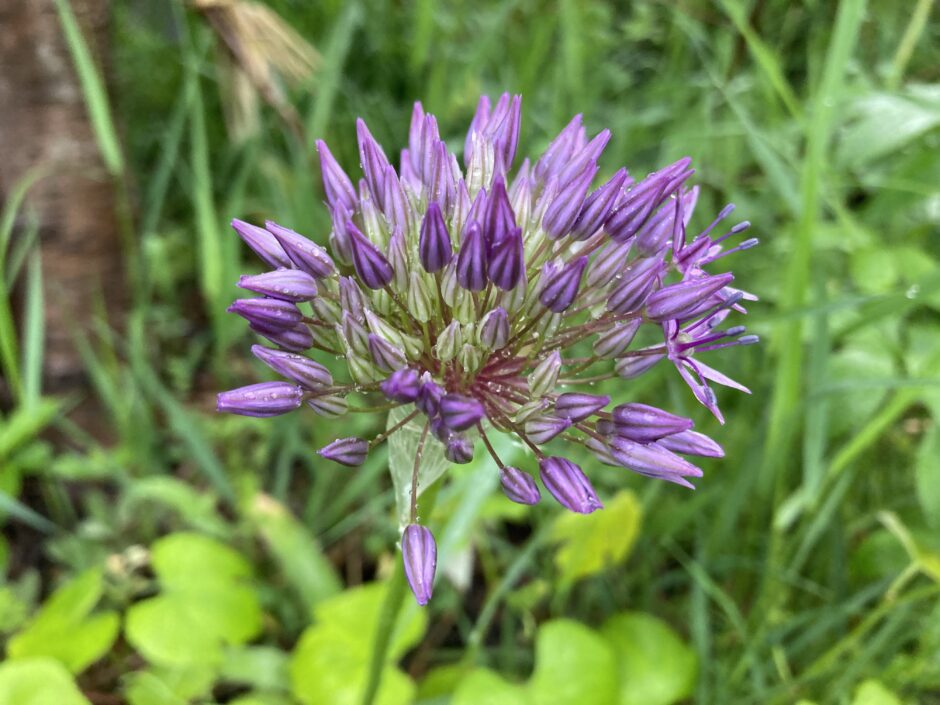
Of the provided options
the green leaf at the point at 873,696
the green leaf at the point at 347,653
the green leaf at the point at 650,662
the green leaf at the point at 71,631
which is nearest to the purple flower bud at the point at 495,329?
the green leaf at the point at 347,653

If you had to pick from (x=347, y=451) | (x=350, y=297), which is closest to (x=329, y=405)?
(x=347, y=451)

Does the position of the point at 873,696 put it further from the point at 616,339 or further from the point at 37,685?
the point at 37,685

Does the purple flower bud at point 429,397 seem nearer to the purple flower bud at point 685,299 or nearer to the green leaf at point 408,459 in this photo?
the green leaf at point 408,459

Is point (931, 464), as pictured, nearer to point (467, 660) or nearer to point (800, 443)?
point (800, 443)

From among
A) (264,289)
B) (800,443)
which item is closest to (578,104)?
(800,443)

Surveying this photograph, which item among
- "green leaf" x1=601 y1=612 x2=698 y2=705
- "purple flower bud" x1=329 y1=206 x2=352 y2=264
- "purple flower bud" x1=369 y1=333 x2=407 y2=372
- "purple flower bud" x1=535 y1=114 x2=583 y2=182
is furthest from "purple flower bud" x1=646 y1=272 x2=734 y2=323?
"green leaf" x1=601 y1=612 x2=698 y2=705

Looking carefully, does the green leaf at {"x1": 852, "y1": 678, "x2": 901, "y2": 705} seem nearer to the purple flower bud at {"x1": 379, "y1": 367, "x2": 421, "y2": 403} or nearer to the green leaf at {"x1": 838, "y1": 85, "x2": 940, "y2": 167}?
the purple flower bud at {"x1": 379, "y1": 367, "x2": 421, "y2": 403}

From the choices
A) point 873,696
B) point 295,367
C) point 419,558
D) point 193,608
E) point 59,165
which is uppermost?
point 59,165
